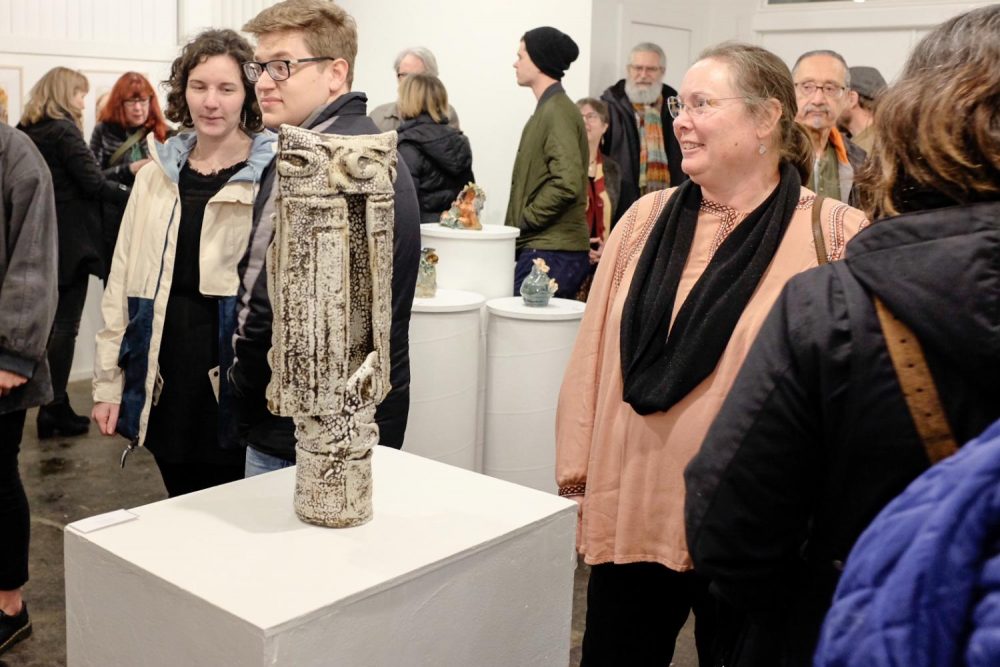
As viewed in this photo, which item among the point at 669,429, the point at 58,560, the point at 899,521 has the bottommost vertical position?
the point at 58,560

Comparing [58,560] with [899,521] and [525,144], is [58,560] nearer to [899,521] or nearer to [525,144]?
[525,144]

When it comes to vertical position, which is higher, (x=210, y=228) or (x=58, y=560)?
(x=210, y=228)

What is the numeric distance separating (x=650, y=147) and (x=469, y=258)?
2.24m

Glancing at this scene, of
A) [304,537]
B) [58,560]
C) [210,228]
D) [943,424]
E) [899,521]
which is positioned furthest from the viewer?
[58,560]

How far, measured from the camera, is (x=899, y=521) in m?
0.96

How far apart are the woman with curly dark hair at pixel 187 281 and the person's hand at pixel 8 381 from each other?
0.72 ft

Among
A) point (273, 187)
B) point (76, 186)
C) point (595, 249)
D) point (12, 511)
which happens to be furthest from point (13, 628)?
point (595, 249)

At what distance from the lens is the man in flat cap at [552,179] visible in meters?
5.12

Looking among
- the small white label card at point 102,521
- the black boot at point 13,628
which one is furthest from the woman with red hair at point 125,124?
the small white label card at point 102,521

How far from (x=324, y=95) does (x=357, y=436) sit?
0.85 m

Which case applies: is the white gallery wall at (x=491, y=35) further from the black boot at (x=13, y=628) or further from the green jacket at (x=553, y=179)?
the black boot at (x=13, y=628)

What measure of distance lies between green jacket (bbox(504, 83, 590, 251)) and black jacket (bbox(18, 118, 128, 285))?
1.98m

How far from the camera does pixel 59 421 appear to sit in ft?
18.2

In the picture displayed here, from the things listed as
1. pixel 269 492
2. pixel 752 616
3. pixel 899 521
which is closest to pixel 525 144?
pixel 269 492
